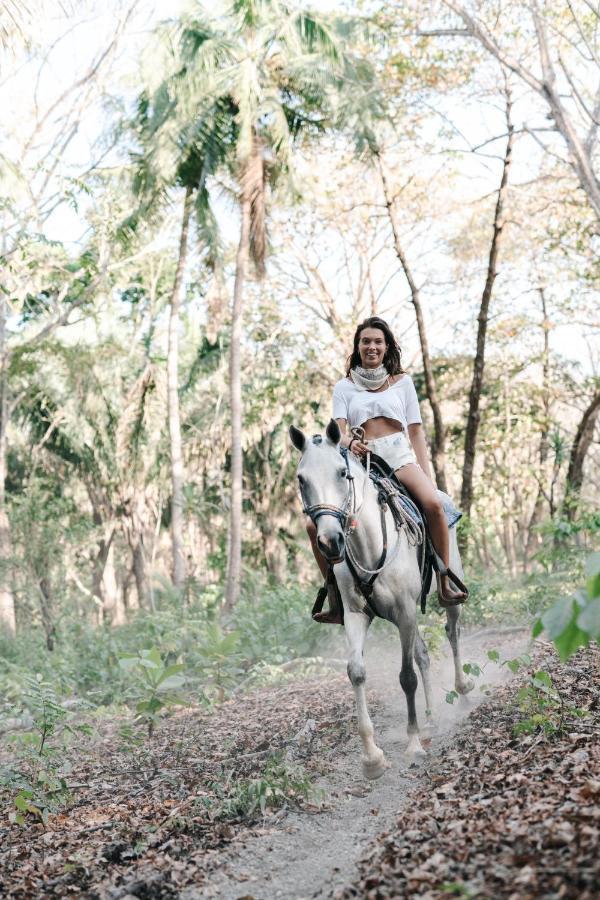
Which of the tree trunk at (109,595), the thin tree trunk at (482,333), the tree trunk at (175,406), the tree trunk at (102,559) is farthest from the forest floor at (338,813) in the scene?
the tree trunk at (102,559)

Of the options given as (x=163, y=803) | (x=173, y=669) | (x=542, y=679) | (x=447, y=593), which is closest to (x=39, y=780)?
(x=163, y=803)

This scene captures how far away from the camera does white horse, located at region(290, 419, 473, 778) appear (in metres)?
5.81

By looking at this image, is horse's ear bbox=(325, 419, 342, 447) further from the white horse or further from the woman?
the woman

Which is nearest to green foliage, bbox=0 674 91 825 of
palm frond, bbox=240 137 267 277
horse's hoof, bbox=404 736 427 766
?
horse's hoof, bbox=404 736 427 766

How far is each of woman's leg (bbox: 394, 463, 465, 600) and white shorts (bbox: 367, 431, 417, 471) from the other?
0.05m

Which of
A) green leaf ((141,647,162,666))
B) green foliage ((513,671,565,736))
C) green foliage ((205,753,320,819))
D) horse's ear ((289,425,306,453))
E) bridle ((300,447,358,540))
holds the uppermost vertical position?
horse's ear ((289,425,306,453))

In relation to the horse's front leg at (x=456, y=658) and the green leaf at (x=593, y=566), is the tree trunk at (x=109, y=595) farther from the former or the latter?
the green leaf at (x=593, y=566)

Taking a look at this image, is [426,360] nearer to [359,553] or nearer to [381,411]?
[381,411]

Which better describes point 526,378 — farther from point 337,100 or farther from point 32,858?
Result: point 32,858

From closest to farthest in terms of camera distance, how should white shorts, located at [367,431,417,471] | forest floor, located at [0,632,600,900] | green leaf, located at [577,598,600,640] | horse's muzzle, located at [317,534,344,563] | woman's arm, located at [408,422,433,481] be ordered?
green leaf, located at [577,598,600,640] → forest floor, located at [0,632,600,900] → horse's muzzle, located at [317,534,344,563] → white shorts, located at [367,431,417,471] → woman's arm, located at [408,422,433,481]

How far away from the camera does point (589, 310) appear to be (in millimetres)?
26250

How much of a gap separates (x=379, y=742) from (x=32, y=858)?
3109 mm

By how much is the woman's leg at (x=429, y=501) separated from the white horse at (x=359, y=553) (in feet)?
1.35

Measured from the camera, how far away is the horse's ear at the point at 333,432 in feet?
19.5
